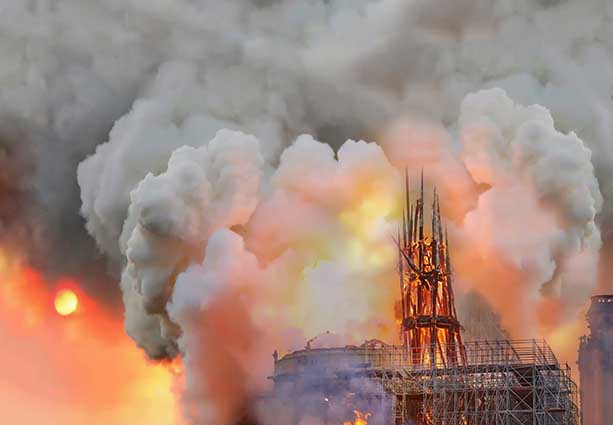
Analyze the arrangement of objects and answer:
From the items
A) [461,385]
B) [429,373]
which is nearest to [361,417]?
[429,373]

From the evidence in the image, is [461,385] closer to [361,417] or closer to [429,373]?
[429,373]

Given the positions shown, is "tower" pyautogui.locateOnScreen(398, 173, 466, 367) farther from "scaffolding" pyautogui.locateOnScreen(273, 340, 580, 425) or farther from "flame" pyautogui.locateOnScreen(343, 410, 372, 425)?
"flame" pyautogui.locateOnScreen(343, 410, 372, 425)

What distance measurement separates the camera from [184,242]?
10700 cm

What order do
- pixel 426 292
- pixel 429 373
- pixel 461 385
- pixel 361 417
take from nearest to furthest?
pixel 461 385 < pixel 429 373 < pixel 361 417 < pixel 426 292

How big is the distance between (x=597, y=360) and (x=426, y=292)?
1931cm

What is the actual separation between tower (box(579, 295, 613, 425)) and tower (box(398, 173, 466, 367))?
16.2 m

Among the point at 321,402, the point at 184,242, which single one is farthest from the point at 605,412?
the point at 184,242

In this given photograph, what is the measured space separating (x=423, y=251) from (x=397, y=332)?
7364 mm

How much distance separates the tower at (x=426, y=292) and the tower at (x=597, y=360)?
53.0ft

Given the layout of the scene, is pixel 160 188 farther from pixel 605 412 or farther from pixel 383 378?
pixel 605 412

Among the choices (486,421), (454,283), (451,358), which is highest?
(454,283)

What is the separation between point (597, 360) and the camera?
116125 millimetres

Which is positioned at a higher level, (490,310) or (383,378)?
(490,310)

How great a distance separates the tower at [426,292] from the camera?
102688mm
